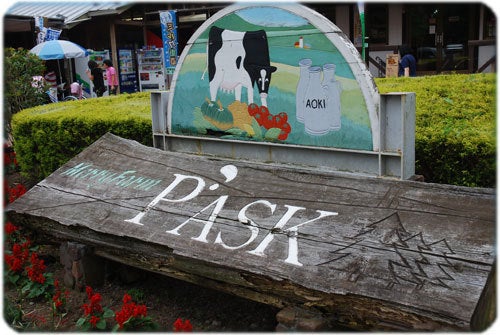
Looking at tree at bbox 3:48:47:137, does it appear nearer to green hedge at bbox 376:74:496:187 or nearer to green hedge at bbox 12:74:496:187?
green hedge at bbox 12:74:496:187

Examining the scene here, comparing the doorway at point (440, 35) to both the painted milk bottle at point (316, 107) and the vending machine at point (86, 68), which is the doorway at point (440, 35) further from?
the painted milk bottle at point (316, 107)

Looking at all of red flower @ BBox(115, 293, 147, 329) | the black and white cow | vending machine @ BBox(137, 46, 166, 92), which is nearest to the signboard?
vending machine @ BBox(137, 46, 166, 92)

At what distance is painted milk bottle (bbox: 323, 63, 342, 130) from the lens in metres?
3.50

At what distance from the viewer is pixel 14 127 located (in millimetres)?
6793

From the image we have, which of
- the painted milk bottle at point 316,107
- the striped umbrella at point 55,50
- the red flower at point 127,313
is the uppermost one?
the striped umbrella at point 55,50

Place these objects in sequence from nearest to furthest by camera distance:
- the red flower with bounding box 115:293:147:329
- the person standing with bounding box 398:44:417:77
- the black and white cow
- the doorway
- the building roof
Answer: the red flower with bounding box 115:293:147:329 < the black and white cow < the person standing with bounding box 398:44:417:77 < the doorway < the building roof

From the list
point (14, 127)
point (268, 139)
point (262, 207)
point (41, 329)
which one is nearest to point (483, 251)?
point (262, 207)

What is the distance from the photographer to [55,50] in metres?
13.0

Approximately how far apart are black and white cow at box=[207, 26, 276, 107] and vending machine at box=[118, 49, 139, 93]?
41.5 feet

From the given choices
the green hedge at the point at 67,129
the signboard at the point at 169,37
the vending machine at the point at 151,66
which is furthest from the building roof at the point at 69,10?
the green hedge at the point at 67,129

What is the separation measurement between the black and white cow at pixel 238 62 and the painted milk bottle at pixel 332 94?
44 cm

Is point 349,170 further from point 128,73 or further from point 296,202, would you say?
point 128,73

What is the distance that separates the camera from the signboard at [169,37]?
1262cm

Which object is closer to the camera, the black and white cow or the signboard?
the black and white cow
